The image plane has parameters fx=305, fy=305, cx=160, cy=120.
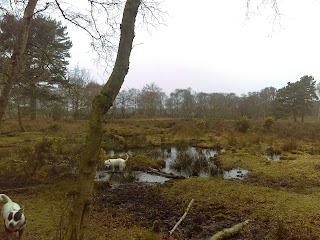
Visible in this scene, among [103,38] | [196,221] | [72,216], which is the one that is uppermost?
[103,38]

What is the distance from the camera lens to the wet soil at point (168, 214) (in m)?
6.11

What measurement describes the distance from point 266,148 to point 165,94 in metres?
39.7

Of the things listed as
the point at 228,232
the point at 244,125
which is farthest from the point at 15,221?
the point at 244,125

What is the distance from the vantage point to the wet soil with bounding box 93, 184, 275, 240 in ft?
20.1

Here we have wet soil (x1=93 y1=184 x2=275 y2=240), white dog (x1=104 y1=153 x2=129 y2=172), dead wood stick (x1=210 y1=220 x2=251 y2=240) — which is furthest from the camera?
white dog (x1=104 y1=153 x2=129 y2=172)

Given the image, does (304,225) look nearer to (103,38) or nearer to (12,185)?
(103,38)

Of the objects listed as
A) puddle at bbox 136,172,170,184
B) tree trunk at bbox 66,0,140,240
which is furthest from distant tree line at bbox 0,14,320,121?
tree trunk at bbox 66,0,140,240

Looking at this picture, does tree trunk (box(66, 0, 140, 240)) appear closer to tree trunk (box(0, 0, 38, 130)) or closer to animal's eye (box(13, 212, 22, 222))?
animal's eye (box(13, 212, 22, 222))

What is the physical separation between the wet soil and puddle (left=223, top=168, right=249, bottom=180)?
3059 mm

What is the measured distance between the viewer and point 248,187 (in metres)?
8.94

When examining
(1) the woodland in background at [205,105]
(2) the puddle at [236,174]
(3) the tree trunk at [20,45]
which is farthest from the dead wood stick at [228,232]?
(1) the woodland in background at [205,105]

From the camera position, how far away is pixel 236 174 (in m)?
11.2

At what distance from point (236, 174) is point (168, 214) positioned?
185 inches

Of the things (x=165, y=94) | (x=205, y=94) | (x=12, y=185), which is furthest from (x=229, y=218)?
(x=165, y=94)
